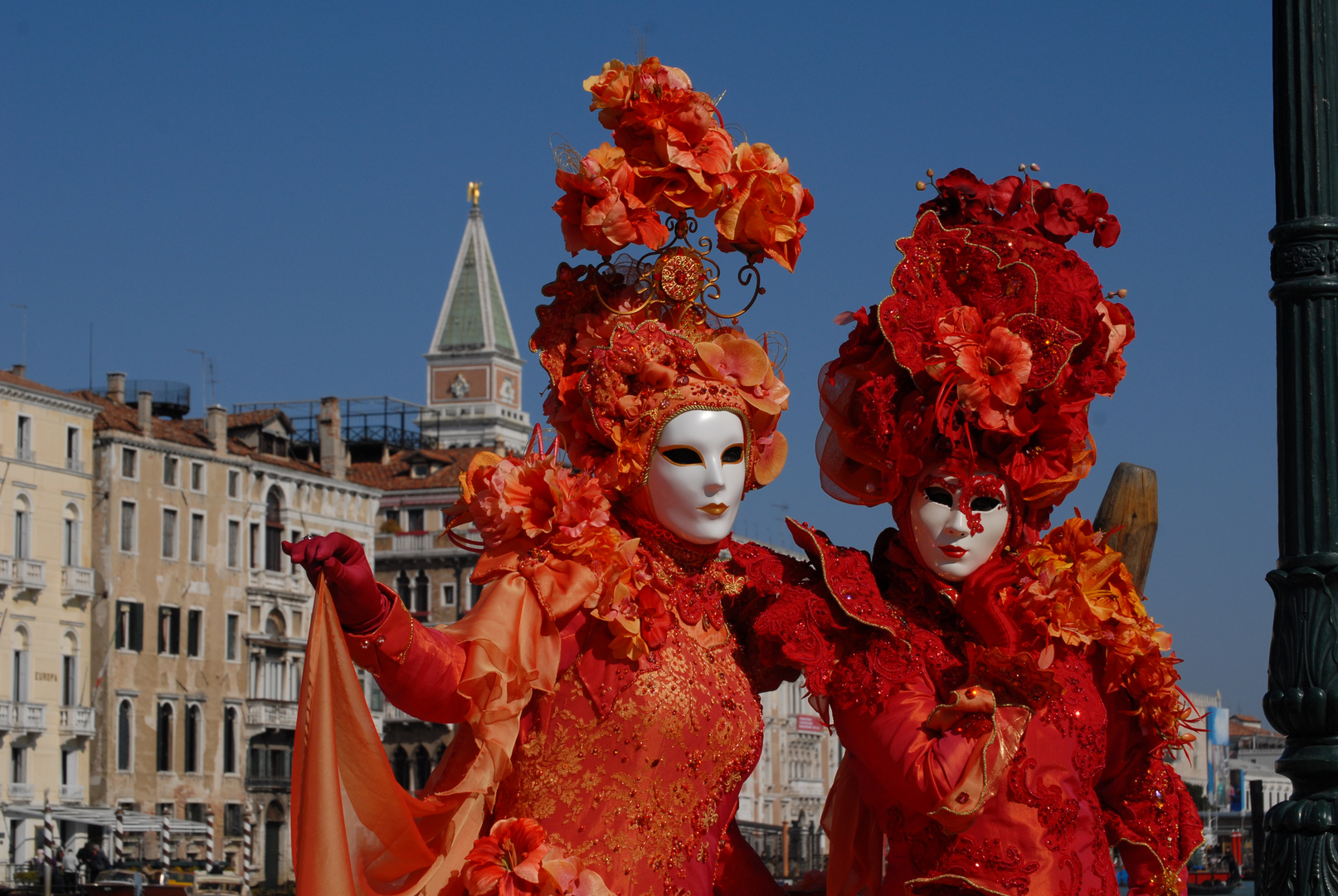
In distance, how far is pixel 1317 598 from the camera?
4.34m

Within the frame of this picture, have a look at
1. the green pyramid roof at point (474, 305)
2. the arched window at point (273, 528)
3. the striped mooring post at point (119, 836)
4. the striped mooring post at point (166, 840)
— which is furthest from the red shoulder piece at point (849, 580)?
the green pyramid roof at point (474, 305)

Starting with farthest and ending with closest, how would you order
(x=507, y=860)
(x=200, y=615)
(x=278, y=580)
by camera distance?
(x=278, y=580), (x=200, y=615), (x=507, y=860)

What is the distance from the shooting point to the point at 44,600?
38.1 meters

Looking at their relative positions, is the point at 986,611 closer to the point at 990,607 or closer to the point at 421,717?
the point at 990,607

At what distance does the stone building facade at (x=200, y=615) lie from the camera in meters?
39.7

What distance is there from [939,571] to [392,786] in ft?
6.16

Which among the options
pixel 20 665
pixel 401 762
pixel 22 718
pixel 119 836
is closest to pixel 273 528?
pixel 20 665

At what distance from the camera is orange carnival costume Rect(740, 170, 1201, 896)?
560cm

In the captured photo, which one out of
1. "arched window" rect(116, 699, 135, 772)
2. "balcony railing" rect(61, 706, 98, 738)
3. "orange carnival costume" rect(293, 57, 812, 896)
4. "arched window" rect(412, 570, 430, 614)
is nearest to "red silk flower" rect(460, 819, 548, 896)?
"orange carnival costume" rect(293, 57, 812, 896)

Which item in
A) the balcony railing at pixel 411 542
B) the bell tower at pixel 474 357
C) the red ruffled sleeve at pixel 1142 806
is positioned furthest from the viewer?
the bell tower at pixel 474 357

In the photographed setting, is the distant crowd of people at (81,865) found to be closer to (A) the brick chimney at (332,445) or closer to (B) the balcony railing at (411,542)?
(A) the brick chimney at (332,445)

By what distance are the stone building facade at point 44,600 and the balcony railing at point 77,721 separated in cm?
2

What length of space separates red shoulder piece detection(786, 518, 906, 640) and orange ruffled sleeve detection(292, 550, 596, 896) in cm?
72

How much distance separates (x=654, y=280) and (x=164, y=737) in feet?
122
